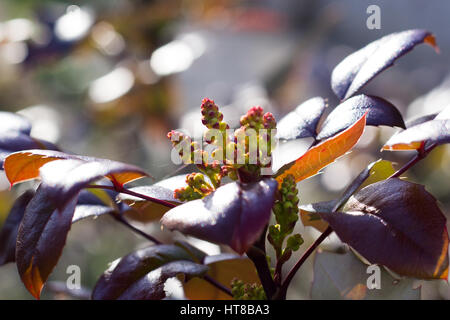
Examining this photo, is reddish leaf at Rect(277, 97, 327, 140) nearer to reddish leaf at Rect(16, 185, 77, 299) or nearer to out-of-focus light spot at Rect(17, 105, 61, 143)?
reddish leaf at Rect(16, 185, 77, 299)

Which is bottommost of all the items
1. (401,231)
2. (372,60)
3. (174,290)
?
(174,290)

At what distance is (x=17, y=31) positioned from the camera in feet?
3.90

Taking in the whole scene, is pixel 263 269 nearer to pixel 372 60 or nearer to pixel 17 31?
pixel 372 60

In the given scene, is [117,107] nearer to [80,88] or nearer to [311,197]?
[80,88]

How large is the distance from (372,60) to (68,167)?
0.94 ft

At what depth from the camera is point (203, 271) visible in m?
0.41

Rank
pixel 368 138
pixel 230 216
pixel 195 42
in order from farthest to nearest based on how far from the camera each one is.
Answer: pixel 195 42 < pixel 368 138 < pixel 230 216

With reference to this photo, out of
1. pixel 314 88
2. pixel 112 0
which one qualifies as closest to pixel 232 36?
pixel 314 88

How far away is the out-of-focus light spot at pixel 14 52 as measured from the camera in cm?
114

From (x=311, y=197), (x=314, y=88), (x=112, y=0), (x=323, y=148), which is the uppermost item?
(x=112, y=0)

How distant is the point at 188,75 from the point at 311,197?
30.0 inches

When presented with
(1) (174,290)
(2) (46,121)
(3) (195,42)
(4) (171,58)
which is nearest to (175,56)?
(4) (171,58)

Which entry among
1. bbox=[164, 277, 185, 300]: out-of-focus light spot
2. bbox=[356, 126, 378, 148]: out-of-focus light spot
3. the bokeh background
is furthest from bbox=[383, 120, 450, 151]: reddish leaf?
bbox=[356, 126, 378, 148]: out-of-focus light spot

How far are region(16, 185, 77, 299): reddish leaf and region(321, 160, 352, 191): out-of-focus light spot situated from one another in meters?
0.87
